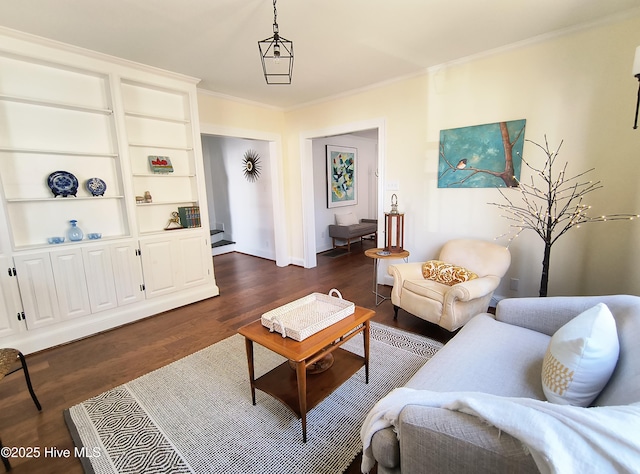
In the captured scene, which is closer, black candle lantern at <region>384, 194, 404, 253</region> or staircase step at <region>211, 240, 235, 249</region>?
black candle lantern at <region>384, 194, 404, 253</region>

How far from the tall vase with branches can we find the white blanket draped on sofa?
1957 mm

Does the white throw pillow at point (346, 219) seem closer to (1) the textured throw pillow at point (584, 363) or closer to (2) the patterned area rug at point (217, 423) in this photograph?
(2) the patterned area rug at point (217, 423)

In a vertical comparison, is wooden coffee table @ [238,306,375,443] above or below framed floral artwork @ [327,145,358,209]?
below

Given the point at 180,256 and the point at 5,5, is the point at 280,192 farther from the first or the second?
the point at 5,5

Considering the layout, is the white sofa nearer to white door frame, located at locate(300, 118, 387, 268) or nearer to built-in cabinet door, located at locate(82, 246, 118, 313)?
white door frame, located at locate(300, 118, 387, 268)

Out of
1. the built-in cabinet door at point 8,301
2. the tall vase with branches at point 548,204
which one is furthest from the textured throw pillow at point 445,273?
the built-in cabinet door at point 8,301

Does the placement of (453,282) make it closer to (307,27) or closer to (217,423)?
(217,423)

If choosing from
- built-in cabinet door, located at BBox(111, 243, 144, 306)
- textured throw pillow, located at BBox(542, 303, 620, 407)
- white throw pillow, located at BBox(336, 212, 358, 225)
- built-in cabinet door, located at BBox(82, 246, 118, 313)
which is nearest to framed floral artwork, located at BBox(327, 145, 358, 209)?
white throw pillow, located at BBox(336, 212, 358, 225)

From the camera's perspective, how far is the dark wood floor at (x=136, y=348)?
170cm

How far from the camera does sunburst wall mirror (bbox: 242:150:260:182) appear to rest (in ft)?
17.6

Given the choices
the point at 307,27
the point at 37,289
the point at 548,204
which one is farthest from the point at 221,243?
the point at 548,204

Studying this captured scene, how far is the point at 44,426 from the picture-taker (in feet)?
5.70

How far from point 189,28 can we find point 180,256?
7.46ft

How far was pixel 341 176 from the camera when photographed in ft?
20.4
